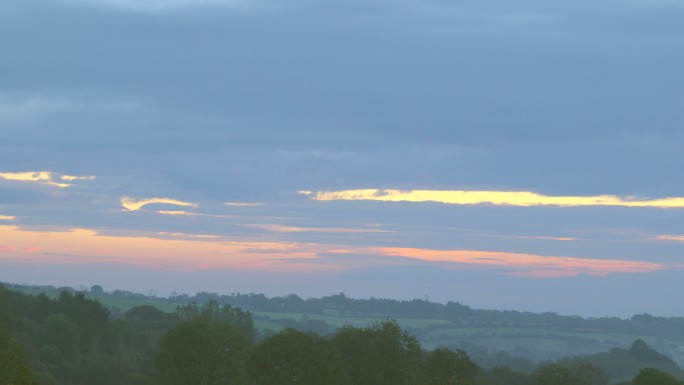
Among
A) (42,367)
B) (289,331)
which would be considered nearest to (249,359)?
(289,331)

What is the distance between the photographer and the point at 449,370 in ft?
433

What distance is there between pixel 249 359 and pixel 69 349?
231 ft

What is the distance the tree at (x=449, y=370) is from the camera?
5138 inches

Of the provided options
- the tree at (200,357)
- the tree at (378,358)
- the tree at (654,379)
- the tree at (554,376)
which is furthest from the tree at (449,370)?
the tree at (200,357)

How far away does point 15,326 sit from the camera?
624 ft

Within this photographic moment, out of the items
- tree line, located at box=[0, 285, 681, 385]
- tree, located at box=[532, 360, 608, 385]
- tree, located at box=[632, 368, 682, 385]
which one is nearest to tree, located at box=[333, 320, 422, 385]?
tree line, located at box=[0, 285, 681, 385]

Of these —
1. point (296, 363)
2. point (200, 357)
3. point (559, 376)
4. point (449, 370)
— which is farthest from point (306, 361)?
point (559, 376)

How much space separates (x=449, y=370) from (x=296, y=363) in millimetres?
22406

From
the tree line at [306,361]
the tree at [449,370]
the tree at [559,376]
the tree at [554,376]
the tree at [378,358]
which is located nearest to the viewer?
the tree line at [306,361]

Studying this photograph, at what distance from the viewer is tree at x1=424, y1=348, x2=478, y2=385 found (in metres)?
130

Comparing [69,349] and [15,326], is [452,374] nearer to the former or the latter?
[69,349]

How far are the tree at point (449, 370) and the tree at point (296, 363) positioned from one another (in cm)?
1479

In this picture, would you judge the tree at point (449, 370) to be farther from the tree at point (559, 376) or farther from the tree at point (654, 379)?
the tree at point (654, 379)

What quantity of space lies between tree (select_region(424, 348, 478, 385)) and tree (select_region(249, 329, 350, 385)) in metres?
14.8
